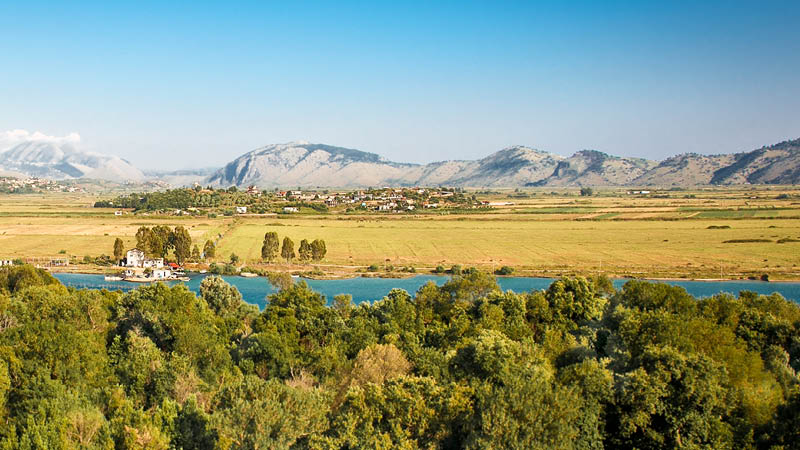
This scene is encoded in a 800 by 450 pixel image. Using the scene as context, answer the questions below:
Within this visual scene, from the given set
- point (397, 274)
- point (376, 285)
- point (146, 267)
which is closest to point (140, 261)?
point (146, 267)

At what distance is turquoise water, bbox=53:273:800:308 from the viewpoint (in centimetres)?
4272

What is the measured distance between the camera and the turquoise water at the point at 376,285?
42719 mm

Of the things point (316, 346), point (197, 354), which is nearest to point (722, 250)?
point (316, 346)

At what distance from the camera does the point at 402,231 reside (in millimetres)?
77188

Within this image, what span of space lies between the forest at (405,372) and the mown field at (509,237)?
87.1 feet

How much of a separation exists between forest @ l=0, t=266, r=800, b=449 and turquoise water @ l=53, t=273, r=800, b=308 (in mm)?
15055

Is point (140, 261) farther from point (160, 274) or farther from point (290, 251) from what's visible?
point (290, 251)

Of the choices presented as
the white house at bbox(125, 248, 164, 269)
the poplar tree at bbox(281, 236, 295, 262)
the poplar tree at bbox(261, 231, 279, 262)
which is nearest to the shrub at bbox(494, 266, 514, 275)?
the poplar tree at bbox(281, 236, 295, 262)

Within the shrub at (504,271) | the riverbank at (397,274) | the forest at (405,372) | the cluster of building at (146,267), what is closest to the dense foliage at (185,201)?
the cluster of building at (146,267)

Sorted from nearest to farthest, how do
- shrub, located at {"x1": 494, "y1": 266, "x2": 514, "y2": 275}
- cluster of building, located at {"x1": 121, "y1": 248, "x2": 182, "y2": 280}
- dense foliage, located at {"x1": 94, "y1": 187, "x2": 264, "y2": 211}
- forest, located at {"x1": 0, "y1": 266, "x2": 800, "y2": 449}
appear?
1. forest, located at {"x1": 0, "y1": 266, "x2": 800, "y2": 449}
2. cluster of building, located at {"x1": 121, "y1": 248, "x2": 182, "y2": 280}
3. shrub, located at {"x1": 494, "y1": 266, "x2": 514, "y2": 275}
4. dense foliage, located at {"x1": 94, "y1": 187, "x2": 264, "y2": 211}

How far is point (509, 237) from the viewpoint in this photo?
7088 centimetres

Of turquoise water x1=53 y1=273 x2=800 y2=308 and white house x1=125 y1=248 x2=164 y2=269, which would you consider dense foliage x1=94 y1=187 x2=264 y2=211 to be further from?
turquoise water x1=53 y1=273 x2=800 y2=308

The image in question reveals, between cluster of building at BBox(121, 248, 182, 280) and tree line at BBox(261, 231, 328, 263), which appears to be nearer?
cluster of building at BBox(121, 248, 182, 280)

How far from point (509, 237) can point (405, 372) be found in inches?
2154
